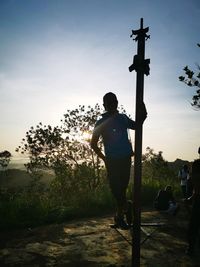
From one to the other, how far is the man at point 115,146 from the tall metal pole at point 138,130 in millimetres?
774

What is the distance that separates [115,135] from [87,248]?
1920 mm

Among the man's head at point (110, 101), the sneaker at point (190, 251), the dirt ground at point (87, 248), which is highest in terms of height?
the man's head at point (110, 101)

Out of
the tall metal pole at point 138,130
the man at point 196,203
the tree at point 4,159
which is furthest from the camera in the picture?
the tree at point 4,159

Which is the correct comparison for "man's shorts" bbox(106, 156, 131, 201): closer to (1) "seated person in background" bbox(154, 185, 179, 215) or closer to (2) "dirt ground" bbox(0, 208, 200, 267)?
(2) "dirt ground" bbox(0, 208, 200, 267)

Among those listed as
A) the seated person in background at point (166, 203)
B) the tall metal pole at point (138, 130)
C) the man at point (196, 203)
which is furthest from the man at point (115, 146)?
the seated person in background at point (166, 203)

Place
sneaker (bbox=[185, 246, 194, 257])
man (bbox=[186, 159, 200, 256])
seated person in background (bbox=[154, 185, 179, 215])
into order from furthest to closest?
seated person in background (bbox=[154, 185, 179, 215]), man (bbox=[186, 159, 200, 256]), sneaker (bbox=[185, 246, 194, 257])

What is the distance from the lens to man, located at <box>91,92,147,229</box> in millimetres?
4035

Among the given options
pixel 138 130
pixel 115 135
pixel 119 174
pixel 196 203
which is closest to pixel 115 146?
pixel 115 135

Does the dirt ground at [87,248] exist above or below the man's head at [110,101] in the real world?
below

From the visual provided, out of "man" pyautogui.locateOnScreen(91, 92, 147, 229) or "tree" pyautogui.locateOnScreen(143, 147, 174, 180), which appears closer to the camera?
"man" pyautogui.locateOnScreen(91, 92, 147, 229)

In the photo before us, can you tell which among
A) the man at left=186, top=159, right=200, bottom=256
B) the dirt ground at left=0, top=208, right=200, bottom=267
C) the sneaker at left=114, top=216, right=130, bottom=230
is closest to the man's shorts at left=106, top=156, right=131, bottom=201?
the sneaker at left=114, top=216, right=130, bottom=230

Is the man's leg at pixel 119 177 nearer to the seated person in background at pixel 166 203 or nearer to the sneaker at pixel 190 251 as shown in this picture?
the sneaker at pixel 190 251

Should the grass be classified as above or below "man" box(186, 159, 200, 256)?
below

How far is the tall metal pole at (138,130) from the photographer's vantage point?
121 inches
